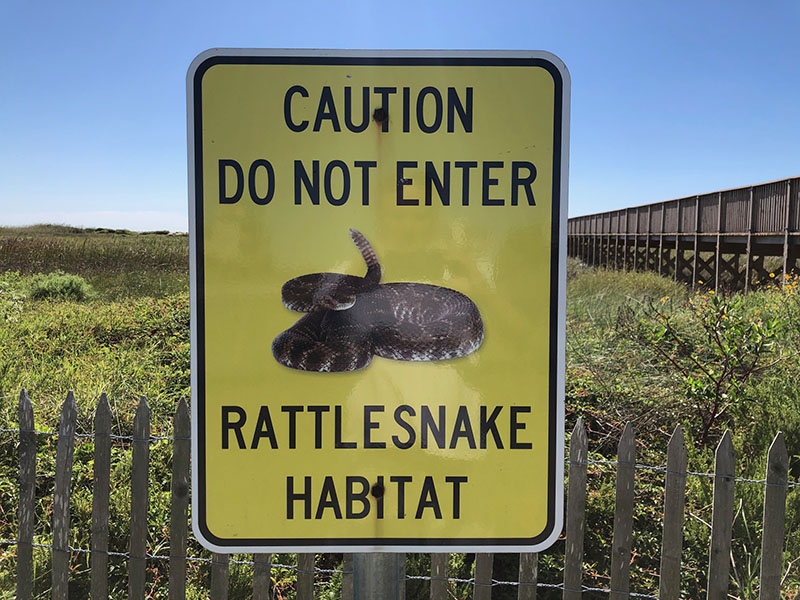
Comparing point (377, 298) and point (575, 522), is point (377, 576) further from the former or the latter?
point (575, 522)

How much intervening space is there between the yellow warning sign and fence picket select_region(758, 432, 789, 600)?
5.21ft

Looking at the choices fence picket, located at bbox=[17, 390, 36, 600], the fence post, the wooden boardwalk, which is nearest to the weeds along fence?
fence picket, located at bbox=[17, 390, 36, 600]

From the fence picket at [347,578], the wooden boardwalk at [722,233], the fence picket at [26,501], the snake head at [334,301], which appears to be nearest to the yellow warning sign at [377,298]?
the snake head at [334,301]

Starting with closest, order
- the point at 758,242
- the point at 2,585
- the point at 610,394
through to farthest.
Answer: the point at 2,585, the point at 610,394, the point at 758,242

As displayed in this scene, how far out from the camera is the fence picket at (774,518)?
86.5 inches

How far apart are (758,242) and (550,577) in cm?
1262

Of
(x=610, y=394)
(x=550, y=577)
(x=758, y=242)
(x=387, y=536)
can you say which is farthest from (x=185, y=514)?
(x=758, y=242)

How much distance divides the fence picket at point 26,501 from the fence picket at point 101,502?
36 cm

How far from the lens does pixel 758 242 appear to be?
12.9 metres

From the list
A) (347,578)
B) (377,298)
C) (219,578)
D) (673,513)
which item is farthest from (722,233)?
(377,298)

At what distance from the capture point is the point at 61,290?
11922 mm

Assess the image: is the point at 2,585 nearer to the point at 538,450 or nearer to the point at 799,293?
the point at 538,450

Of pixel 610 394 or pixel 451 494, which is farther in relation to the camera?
pixel 610 394

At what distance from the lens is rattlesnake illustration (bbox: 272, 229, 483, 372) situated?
3.50 ft
